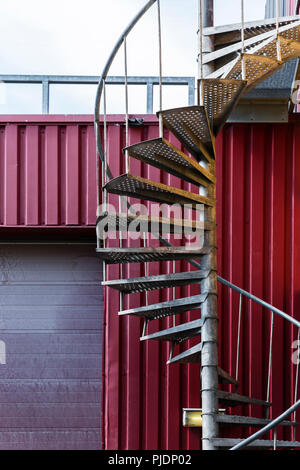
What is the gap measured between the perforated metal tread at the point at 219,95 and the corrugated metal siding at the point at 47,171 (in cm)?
137

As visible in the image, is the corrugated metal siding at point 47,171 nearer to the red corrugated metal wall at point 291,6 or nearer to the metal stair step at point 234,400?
the metal stair step at point 234,400

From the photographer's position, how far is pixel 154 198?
4129 millimetres

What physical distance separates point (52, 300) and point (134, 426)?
4.41 ft

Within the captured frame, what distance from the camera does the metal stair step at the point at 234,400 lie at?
13.4 ft

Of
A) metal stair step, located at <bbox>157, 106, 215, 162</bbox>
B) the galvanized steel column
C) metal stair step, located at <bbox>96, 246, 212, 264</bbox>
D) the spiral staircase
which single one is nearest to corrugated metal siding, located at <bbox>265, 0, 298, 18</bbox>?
the spiral staircase

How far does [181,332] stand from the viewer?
14.0 feet

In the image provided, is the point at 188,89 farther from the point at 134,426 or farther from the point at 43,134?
the point at 134,426

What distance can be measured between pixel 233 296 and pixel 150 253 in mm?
1135

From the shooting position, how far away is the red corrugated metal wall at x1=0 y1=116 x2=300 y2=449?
15.7ft

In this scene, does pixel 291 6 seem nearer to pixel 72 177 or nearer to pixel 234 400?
pixel 72 177

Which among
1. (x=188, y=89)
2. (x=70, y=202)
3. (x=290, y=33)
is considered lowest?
(x=70, y=202)

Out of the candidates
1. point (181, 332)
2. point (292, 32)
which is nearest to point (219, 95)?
point (292, 32)

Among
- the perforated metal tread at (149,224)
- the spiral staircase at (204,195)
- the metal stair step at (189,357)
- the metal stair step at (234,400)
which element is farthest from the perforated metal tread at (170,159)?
the metal stair step at (234,400)
